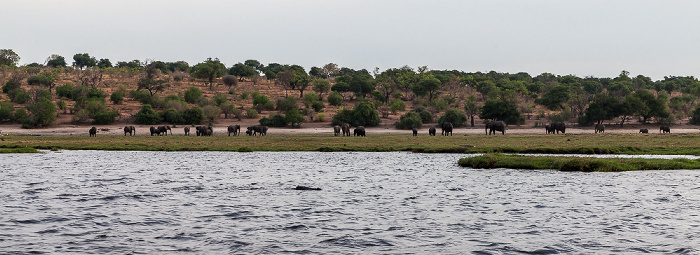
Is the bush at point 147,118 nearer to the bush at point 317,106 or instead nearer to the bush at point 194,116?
the bush at point 194,116

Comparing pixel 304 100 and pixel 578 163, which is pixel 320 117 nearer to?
pixel 304 100

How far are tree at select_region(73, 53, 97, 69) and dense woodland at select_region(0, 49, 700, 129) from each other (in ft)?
60.5

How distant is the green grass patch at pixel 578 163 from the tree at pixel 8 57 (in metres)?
148

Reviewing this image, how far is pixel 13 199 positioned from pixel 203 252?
38.7ft

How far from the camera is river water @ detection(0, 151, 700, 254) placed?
46.3 ft

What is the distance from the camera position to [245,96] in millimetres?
118375


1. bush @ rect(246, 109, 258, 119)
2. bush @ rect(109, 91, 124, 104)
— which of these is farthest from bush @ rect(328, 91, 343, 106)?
bush @ rect(109, 91, 124, 104)

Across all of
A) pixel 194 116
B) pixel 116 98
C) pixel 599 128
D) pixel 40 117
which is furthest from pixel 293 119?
pixel 599 128

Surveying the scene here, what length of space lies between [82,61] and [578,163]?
174031 millimetres

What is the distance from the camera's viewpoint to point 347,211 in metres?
19.0

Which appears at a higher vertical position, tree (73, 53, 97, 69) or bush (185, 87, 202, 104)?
tree (73, 53, 97, 69)

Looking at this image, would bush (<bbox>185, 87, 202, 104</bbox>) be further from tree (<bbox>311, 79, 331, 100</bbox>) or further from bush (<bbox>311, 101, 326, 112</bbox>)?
tree (<bbox>311, 79, 331, 100</bbox>)

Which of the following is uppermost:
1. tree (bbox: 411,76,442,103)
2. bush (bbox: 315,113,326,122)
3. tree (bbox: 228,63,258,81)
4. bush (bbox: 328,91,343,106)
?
tree (bbox: 228,63,258,81)

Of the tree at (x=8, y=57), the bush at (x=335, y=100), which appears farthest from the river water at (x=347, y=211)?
the tree at (x=8, y=57)
